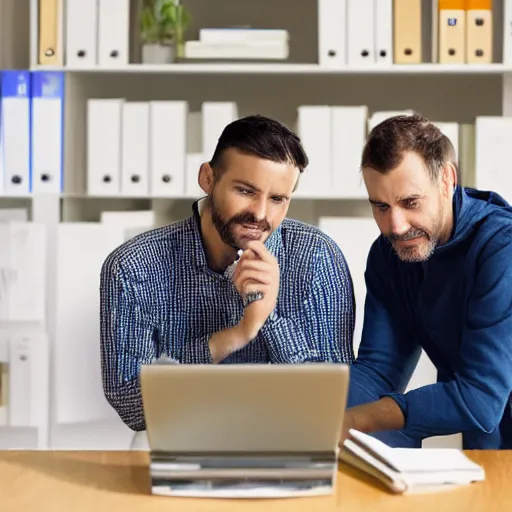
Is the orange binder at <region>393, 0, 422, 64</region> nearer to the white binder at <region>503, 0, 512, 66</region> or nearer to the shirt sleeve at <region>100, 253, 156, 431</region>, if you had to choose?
the white binder at <region>503, 0, 512, 66</region>

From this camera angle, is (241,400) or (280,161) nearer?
(241,400)

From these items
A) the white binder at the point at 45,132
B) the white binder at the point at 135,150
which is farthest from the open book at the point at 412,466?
the white binder at the point at 45,132

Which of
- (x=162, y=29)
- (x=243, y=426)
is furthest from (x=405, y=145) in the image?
(x=162, y=29)

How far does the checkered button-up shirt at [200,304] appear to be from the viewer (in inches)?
80.1

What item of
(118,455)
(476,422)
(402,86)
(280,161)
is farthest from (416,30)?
(118,455)

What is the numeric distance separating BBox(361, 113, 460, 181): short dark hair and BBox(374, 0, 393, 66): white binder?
1094 millimetres

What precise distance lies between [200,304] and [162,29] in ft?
4.49

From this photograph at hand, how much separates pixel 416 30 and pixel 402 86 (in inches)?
14.8

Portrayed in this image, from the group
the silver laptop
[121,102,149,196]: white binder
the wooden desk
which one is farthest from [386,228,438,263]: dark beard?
[121,102,149,196]: white binder

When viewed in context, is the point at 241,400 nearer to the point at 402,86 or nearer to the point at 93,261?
the point at 93,261

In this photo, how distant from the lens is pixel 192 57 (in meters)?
3.10

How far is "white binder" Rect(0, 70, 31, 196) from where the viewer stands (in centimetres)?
313

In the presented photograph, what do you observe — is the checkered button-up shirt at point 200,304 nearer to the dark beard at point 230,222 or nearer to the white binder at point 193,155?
the dark beard at point 230,222

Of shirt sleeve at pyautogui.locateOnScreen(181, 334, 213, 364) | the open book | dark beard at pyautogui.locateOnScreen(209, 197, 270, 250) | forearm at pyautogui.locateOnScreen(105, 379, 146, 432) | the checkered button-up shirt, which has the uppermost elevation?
dark beard at pyautogui.locateOnScreen(209, 197, 270, 250)
